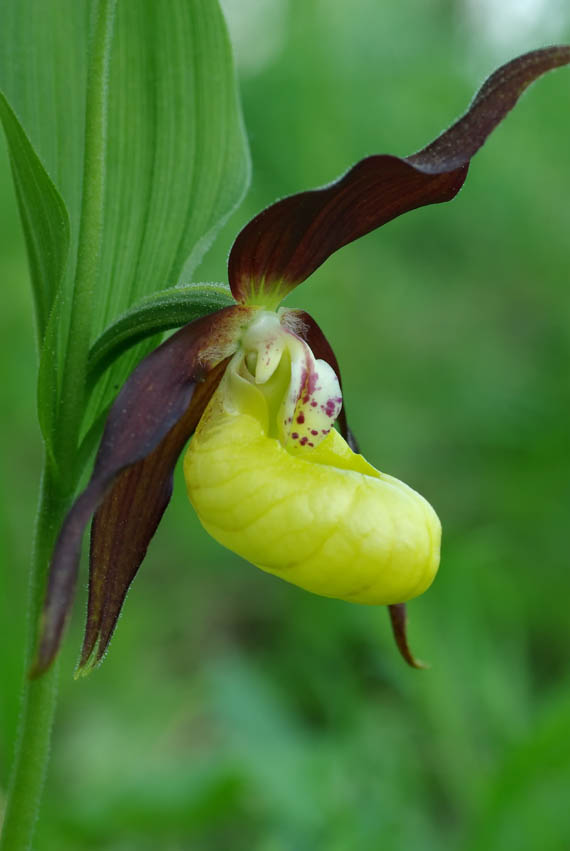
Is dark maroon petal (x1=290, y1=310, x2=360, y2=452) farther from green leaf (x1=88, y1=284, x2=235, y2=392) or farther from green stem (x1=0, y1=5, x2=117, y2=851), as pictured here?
green stem (x1=0, y1=5, x2=117, y2=851)

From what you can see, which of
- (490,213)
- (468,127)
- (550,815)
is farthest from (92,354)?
(490,213)

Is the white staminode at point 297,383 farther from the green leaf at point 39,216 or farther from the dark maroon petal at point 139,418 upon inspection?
the green leaf at point 39,216

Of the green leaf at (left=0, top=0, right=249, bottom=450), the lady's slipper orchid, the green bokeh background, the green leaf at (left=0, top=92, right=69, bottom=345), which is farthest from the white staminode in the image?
the green bokeh background

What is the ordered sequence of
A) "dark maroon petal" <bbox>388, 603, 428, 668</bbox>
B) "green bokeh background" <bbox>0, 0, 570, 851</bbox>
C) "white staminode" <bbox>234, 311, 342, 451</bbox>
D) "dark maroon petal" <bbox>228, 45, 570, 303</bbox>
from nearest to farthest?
"dark maroon petal" <bbox>228, 45, 570, 303</bbox>
"white staminode" <bbox>234, 311, 342, 451</bbox>
"dark maroon petal" <bbox>388, 603, 428, 668</bbox>
"green bokeh background" <bbox>0, 0, 570, 851</bbox>

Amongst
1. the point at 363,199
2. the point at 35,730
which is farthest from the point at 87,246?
the point at 35,730

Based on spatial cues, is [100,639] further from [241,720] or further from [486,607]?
[486,607]

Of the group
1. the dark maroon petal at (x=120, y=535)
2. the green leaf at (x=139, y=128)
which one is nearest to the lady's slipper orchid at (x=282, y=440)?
the dark maroon petal at (x=120, y=535)

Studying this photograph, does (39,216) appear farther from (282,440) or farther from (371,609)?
(371,609)
